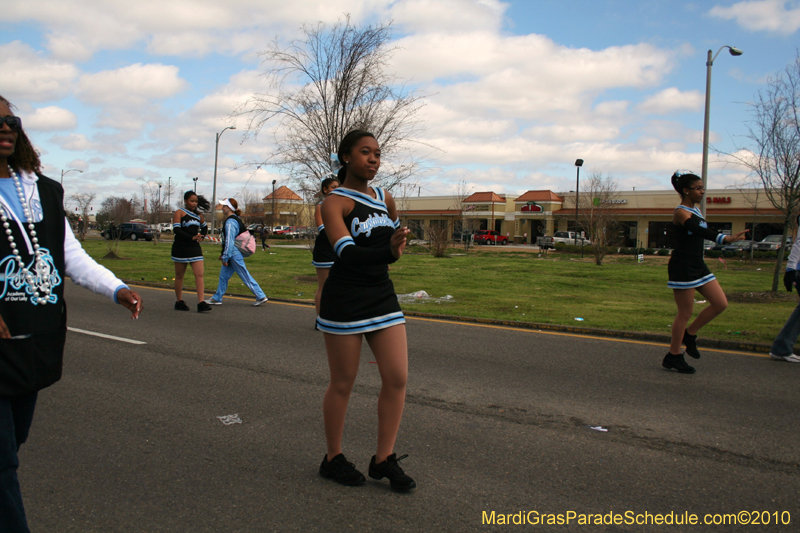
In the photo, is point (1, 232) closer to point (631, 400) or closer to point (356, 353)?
point (356, 353)

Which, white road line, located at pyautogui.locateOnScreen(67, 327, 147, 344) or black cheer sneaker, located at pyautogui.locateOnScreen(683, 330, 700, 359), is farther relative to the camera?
white road line, located at pyautogui.locateOnScreen(67, 327, 147, 344)

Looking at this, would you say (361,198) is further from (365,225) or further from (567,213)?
(567,213)

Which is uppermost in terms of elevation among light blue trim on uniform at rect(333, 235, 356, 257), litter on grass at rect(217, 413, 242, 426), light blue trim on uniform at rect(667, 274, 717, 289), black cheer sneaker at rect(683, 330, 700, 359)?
light blue trim on uniform at rect(333, 235, 356, 257)

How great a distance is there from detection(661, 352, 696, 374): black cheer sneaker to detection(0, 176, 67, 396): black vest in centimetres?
578

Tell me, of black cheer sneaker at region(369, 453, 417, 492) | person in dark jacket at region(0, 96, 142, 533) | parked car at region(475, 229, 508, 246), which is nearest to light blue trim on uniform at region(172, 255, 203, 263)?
black cheer sneaker at region(369, 453, 417, 492)

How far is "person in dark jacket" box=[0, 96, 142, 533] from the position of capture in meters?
2.22

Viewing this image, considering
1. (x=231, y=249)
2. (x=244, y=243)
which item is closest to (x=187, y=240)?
(x=231, y=249)

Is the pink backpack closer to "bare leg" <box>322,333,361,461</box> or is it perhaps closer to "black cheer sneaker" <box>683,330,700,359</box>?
"black cheer sneaker" <box>683,330,700,359</box>

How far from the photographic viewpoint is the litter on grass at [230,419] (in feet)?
15.2

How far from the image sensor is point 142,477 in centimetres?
365

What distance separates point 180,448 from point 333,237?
1.97 meters

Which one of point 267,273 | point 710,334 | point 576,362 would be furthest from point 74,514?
point 267,273

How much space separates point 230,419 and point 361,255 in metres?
2.31

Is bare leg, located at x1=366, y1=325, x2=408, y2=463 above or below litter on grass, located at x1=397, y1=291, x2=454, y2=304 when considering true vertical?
above
